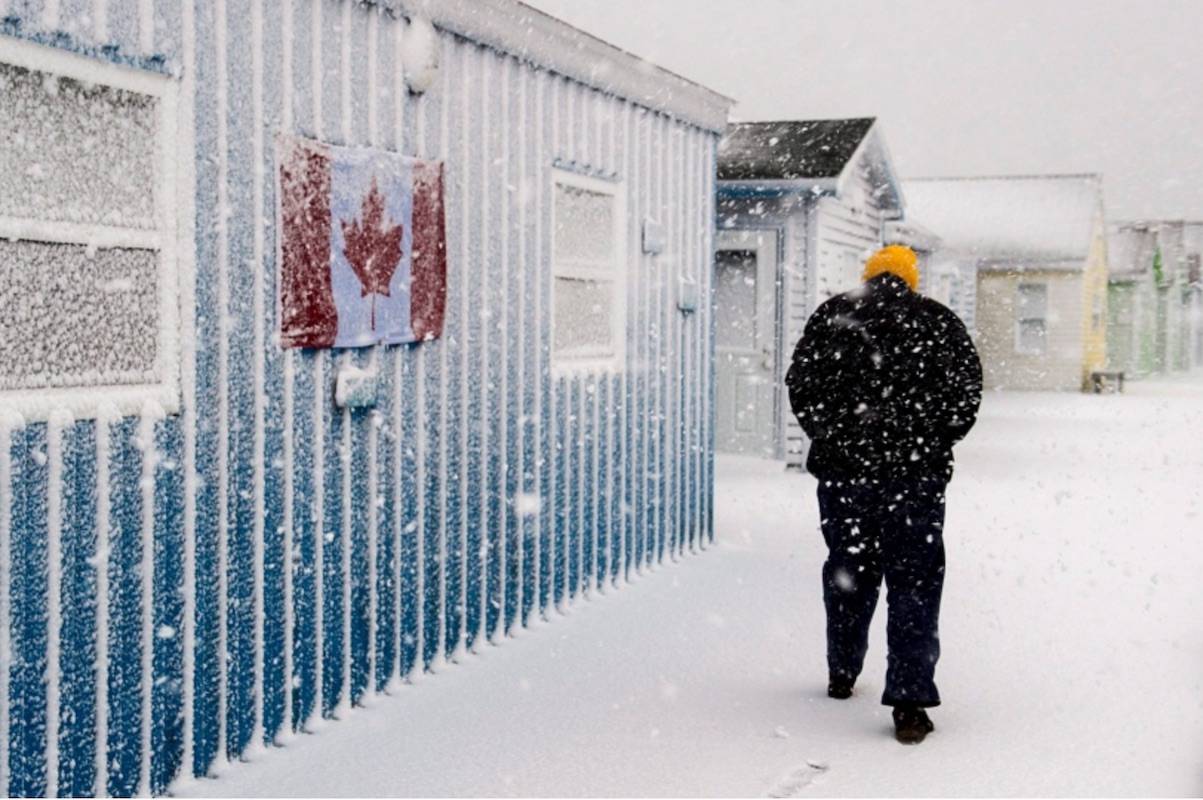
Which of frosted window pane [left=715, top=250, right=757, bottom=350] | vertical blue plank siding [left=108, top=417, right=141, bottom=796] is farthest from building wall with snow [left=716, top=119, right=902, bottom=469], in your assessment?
vertical blue plank siding [left=108, top=417, right=141, bottom=796]

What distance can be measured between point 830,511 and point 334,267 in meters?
2.32

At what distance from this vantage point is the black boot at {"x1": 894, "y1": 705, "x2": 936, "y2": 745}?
5.19 meters

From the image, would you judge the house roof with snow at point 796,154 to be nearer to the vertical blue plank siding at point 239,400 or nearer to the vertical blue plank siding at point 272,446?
the vertical blue plank siding at point 272,446

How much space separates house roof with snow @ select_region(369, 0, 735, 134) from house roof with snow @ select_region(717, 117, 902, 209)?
448 cm

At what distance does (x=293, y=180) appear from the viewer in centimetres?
512

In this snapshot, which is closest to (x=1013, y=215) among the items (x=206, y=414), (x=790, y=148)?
(x=790, y=148)

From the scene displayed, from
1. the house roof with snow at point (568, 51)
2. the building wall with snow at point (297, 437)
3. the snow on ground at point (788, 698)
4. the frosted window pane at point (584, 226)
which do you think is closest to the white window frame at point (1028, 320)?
the snow on ground at point (788, 698)

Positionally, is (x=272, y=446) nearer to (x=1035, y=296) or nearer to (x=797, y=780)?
(x=797, y=780)

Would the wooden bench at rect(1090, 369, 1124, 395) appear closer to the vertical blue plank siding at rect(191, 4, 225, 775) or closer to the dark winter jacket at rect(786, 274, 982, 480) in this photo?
the dark winter jacket at rect(786, 274, 982, 480)

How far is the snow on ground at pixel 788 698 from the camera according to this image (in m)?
4.81

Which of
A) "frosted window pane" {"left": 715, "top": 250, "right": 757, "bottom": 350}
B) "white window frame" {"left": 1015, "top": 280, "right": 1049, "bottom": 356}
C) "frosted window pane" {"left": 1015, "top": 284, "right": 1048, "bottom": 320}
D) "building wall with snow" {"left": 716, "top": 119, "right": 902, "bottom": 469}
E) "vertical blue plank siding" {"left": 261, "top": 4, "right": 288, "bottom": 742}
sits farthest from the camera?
"frosted window pane" {"left": 1015, "top": 284, "right": 1048, "bottom": 320}

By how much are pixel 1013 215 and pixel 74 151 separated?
105 ft

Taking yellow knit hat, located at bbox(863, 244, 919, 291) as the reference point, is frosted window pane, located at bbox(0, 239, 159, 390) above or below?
below

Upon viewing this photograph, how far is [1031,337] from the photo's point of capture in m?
30.3
